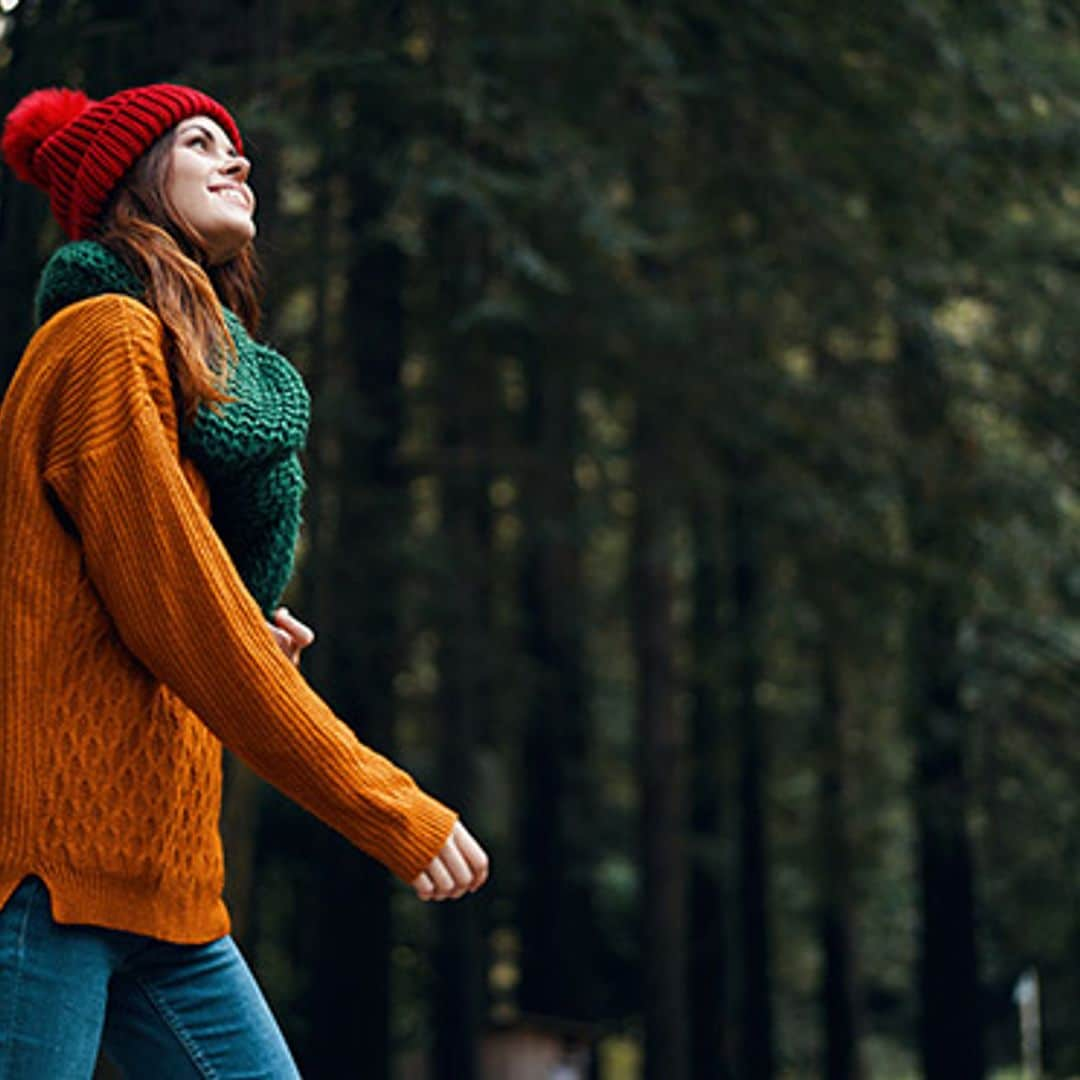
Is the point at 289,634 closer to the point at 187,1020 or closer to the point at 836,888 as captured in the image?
the point at 187,1020

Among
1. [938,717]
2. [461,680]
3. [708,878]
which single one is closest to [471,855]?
[938,717]

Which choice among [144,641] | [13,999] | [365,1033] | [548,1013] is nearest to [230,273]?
[144,641]

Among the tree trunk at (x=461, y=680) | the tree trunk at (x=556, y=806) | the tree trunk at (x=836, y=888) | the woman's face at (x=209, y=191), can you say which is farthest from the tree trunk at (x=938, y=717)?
the woman's face at (x=209, y=191)

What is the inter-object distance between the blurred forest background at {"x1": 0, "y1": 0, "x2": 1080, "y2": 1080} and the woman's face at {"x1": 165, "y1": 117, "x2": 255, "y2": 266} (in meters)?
1.78

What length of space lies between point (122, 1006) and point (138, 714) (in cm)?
41

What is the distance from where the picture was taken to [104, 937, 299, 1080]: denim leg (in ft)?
8.36

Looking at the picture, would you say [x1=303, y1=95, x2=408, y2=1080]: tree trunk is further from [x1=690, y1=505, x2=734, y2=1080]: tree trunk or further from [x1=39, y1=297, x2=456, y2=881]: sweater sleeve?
[x1=39, y1=297, x2=456, y2=881]: sweater sleeve

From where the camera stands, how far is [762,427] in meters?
11.5

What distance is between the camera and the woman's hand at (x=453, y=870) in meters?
2.44

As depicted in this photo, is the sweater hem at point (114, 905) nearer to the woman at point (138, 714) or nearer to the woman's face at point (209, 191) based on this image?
the woman at point (138, 714)

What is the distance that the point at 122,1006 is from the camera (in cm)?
256

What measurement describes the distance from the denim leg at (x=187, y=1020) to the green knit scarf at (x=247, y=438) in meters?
0.55

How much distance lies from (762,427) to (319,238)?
2.89m

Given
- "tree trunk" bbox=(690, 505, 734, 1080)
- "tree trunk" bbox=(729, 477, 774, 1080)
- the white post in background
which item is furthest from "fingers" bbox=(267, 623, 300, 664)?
the white post in background
